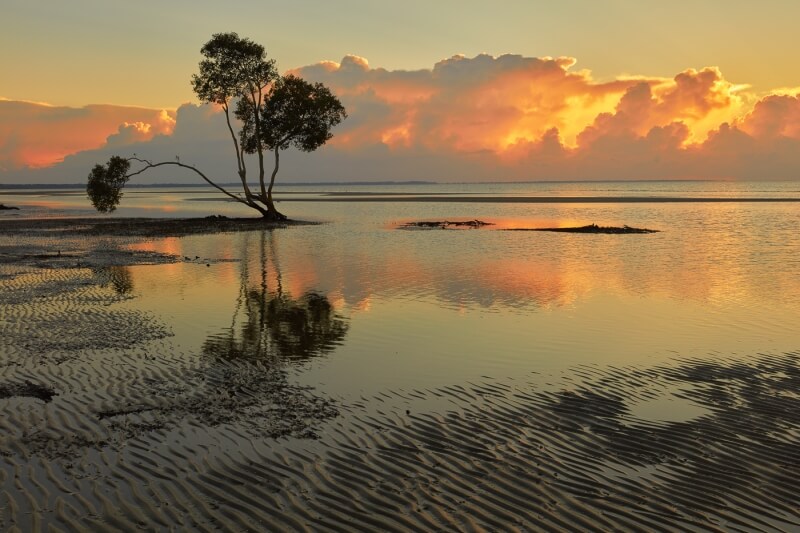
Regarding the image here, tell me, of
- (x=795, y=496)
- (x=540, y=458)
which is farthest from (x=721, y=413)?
(x=540, y=458)

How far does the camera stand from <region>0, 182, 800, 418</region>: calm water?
A: 16.9 m

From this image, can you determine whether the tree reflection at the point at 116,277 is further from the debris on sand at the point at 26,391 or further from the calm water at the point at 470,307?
the debris on sand at the point at 26,391

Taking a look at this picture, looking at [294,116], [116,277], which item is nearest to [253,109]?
[294,116]

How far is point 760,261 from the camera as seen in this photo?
3884 cm

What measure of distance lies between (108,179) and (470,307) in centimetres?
5825

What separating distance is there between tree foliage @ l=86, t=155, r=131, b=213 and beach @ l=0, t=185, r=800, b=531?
41.1 metres

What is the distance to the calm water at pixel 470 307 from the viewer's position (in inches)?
664

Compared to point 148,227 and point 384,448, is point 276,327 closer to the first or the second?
point 384,448

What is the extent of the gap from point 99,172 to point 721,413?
69852 millimetres

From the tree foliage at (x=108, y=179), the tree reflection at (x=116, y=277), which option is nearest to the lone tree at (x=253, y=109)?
the tree foliage at (x=108, y=179)

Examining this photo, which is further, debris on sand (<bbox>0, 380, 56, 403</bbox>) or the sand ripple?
debris on sand (<bbox>0, 380, 56, 403</bbox>)

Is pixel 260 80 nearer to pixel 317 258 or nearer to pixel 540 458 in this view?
pixel 317 258

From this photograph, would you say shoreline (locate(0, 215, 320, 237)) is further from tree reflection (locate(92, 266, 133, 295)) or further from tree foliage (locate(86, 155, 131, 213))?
tree reflection (locate(92, 266, 133, 295))

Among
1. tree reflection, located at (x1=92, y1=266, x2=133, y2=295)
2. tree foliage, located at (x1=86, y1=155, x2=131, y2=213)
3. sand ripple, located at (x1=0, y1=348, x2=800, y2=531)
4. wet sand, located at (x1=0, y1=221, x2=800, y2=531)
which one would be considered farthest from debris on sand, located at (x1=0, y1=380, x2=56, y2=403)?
tree foliage, located at (x1=86, y1=155, x2=131, y2=213)
